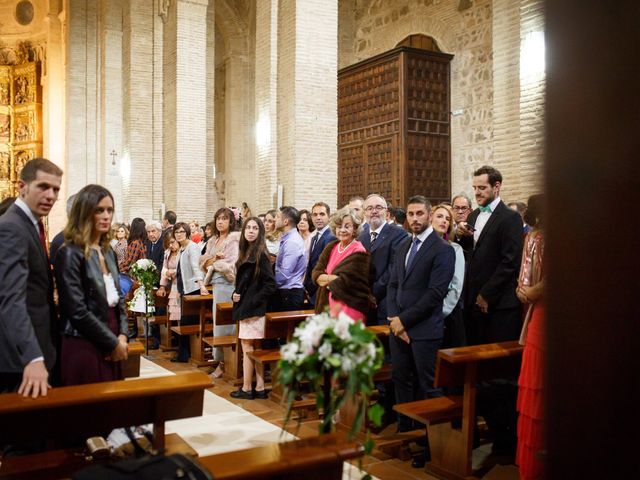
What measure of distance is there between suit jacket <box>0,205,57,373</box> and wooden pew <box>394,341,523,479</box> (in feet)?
7.86

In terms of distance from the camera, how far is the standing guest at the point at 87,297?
339 centimetres

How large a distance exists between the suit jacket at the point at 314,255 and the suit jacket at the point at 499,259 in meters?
2.30

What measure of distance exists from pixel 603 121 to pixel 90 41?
2391 centimetres

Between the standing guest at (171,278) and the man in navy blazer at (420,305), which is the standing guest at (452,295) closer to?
the man in navy blazer at (420,305)

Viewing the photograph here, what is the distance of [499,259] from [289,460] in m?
3.19

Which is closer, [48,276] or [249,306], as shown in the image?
[48,276]

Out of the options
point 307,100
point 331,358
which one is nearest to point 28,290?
point 331,358

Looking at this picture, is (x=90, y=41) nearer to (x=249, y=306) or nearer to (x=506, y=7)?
(x=506, y=7)

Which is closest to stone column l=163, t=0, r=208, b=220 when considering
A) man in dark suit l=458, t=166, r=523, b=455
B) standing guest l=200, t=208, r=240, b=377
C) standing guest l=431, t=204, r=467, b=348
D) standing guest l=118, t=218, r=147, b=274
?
standing guest l=118, t=218, r=147, b=274

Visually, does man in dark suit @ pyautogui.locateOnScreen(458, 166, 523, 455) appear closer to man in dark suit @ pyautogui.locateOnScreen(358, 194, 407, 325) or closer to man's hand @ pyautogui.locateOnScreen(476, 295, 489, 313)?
man's hand @ pyautogui.locateOnScreen(476, 295, 489, 313)

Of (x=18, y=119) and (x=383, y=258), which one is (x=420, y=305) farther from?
(x=18, y=119)

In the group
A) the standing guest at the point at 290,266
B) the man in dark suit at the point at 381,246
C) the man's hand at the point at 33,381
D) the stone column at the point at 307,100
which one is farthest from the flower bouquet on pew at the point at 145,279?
the man's hand at the point at 33,381

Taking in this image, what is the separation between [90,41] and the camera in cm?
2178

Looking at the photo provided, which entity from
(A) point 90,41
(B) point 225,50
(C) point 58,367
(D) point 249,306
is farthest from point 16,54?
(C) point 58,367
